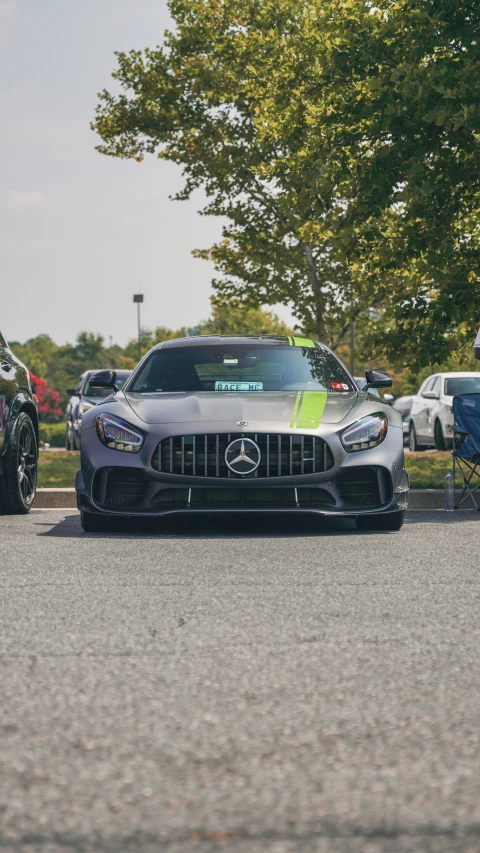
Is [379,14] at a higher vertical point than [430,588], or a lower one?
higher

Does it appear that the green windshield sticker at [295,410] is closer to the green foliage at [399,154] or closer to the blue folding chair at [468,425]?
the blue folding chair at [468,425]

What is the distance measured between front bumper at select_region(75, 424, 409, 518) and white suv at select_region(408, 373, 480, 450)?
13.3 metres

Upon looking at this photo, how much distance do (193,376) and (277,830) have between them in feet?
24.6

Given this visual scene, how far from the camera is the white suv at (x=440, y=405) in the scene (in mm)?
22750

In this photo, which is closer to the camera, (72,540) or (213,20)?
(72,540)

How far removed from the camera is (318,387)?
33.2 feet

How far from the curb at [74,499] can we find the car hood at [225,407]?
2506mm

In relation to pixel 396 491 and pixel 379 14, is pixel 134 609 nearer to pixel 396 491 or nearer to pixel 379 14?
pixel 396 491

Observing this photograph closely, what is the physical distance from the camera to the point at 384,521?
9328 mm

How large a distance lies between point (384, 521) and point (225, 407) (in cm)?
143

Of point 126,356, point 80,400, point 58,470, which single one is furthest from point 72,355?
point 58,470

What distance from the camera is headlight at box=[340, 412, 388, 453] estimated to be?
29.6 feet

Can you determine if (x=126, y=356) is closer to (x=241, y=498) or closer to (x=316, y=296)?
(x=316, y=296)

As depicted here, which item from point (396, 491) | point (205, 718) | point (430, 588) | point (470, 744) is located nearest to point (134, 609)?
point (430, 588)
